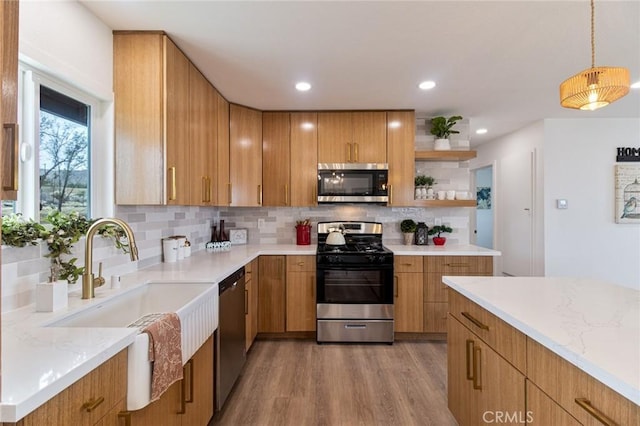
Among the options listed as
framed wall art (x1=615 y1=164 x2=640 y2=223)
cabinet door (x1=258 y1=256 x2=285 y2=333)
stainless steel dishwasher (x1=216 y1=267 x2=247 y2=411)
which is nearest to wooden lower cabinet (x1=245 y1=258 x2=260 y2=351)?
cabinet door (x1=258 y1=256 x2=285 y2=333)

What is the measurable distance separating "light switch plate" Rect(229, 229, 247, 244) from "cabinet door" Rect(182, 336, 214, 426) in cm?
190

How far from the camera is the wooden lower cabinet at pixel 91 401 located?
75 cm

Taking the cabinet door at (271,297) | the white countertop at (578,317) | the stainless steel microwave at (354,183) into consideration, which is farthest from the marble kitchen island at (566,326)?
the cabinet door at (271,297)

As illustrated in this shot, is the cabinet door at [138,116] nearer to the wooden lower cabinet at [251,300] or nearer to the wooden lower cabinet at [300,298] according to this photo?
the wooden lower cabinet at [251,300]

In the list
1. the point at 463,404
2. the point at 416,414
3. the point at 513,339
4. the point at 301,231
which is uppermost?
the point at 301,231

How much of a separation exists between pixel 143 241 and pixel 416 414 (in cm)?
219

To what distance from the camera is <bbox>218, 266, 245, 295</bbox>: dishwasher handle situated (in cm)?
201

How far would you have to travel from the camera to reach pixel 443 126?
3.50 metres

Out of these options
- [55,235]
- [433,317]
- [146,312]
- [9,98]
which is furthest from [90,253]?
[433,317]

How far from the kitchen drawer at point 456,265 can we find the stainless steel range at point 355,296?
43 centimetres

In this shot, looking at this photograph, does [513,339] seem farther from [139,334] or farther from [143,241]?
[143,241]

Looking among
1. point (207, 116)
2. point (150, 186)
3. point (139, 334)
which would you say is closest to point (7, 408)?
point (139, 334)

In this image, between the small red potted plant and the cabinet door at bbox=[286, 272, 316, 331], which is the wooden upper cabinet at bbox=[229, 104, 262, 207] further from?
the small red potted plant

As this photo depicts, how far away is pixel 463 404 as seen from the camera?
164 centimetres
